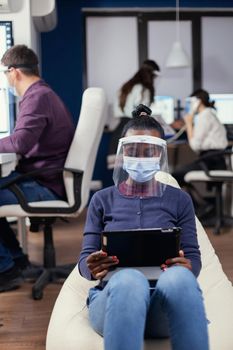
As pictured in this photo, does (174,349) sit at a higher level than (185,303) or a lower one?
lower

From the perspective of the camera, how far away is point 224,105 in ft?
19.0

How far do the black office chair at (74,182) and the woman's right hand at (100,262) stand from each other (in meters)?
1.25

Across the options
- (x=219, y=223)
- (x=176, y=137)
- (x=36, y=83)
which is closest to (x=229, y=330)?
(x=36, y=83)

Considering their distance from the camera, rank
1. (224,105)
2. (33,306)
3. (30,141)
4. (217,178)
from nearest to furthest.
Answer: (33,306) → (30,141) → (217,178) → (224,105)

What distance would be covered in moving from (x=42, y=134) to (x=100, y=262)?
1474 millimetres

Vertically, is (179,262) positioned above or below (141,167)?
below

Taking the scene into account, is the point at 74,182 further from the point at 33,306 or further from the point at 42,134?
the point at 33,306

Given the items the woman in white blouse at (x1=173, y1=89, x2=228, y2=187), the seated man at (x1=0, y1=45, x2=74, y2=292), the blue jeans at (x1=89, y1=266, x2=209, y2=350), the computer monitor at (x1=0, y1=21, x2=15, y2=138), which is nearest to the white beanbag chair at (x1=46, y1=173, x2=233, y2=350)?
the blue jeans at (x1=89, y1=266, x2=209, y2=350)

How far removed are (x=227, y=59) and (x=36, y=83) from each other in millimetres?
3775

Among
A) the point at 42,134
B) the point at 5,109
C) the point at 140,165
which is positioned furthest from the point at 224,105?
the point at 140,165

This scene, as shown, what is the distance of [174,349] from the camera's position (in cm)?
146

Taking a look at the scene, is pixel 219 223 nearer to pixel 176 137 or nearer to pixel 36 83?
pixel 176 137

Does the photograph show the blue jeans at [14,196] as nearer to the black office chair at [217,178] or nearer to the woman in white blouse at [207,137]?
the black office chair at [217,178]

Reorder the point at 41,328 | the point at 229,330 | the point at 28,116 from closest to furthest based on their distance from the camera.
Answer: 1. the point at 229,330
2. the point at 41,328
3. the point at 28,116
